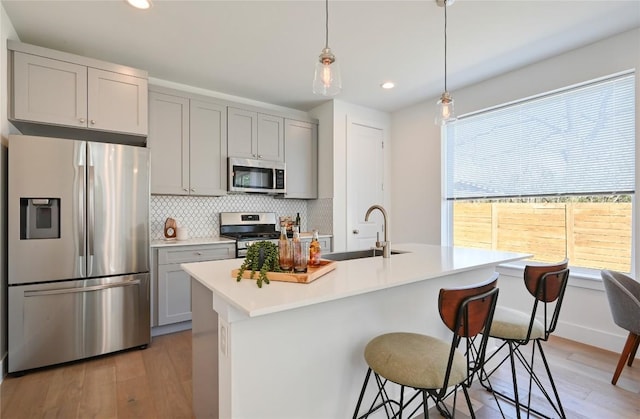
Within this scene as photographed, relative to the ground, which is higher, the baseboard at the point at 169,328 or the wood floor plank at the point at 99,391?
the baseboard at the point at 169,328

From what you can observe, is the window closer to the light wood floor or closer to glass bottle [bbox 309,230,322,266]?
the light wood floor

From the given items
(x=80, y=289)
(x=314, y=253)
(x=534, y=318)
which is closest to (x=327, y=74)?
(x=314, y=253)

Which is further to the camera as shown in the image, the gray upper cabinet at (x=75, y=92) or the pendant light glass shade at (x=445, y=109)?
the gray upper cabinet at (x=75, y=92)

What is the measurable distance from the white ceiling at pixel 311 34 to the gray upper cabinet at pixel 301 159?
917mm

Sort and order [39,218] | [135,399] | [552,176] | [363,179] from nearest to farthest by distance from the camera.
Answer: [135,399] → [39,218] → [552,176] → [363,179]

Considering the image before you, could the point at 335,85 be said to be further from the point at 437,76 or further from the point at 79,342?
the point at 79,342

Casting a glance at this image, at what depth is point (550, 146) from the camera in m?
3.10

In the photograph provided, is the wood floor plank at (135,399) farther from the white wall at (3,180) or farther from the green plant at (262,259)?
the green plant at (262,259)

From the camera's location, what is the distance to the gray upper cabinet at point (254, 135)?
3712 millimetres

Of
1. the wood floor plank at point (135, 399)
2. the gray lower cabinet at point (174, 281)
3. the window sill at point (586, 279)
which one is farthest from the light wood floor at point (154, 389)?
the window sill at point (586, 279)

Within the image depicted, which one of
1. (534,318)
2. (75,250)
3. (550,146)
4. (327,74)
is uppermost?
(327,74)

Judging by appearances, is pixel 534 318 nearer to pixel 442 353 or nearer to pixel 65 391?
pixel 442 353

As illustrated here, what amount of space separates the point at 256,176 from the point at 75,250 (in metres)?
1.92

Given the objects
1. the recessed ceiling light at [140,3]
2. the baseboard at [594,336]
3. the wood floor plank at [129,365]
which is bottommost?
the wood floor plank at [129,365]
